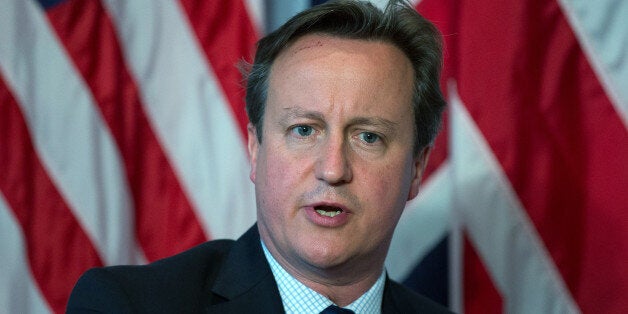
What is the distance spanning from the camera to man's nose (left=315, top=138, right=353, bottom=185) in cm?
179

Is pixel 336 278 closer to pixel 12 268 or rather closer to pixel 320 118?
pixel 320 118

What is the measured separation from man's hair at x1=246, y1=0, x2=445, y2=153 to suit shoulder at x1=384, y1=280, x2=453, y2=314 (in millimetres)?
317

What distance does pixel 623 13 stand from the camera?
103 inches

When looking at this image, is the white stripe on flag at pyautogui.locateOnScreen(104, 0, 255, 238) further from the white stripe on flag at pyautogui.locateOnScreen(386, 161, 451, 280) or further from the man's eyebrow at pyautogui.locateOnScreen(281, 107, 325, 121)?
the man's eyebrow at pyautogui.locateOnScreen(281, 107, 325, 121)

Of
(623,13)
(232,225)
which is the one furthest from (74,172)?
(623,13)

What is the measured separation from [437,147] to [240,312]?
93 centimetres

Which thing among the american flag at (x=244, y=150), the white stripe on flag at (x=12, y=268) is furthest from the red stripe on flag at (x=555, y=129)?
the white stripe on flag at (x=12, y=268)

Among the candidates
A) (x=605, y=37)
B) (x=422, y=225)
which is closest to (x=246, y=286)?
(x=422, y=225)

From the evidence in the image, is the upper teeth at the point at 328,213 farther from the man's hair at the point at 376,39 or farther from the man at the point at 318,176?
the man's hair at the point at 376,39

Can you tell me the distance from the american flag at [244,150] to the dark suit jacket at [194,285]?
20.9 inches

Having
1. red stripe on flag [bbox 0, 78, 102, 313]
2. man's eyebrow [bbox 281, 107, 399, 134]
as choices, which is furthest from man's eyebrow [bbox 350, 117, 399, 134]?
red stripe on flag [bbox 0, 78, 102, 313]

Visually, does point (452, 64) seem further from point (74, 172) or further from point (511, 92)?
point (74, 172)

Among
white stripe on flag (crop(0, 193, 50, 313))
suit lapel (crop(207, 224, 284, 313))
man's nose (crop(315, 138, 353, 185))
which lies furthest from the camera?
white stripe on flag (crop(0, 193, 50, 313))

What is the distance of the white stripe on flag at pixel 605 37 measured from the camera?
2.61 metres
